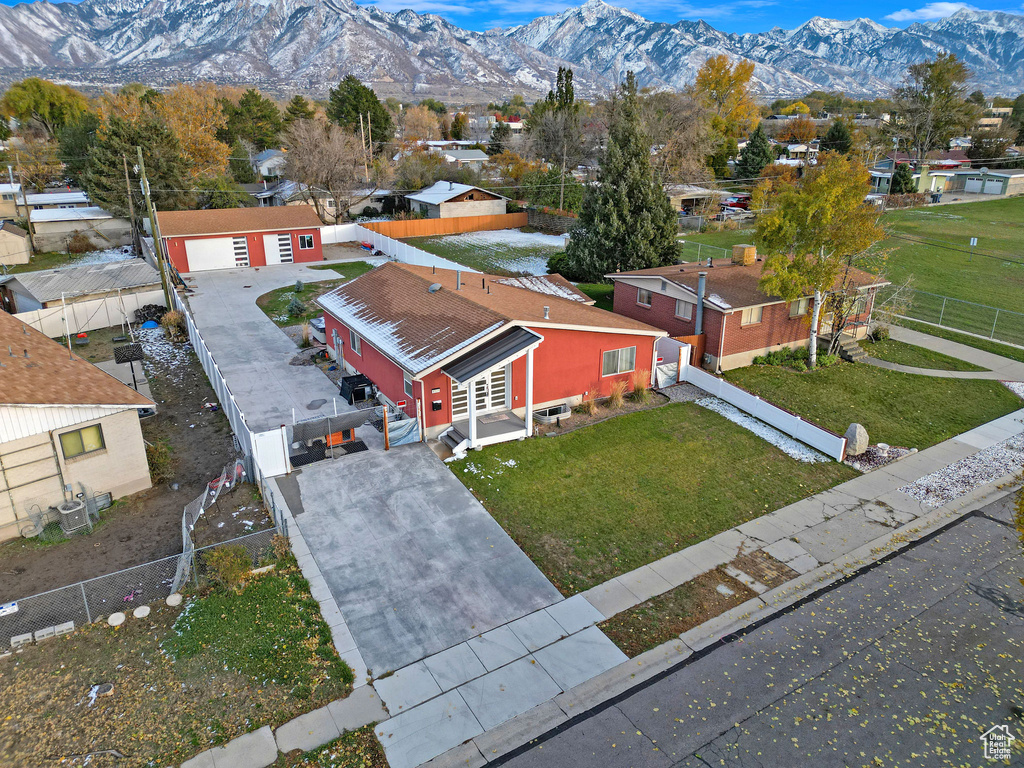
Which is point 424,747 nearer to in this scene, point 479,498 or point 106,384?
point 479,498

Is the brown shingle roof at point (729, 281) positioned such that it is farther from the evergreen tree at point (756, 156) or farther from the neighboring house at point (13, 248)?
the evergreen tree at point (756, 156)

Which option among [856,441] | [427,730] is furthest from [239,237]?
[427,730]

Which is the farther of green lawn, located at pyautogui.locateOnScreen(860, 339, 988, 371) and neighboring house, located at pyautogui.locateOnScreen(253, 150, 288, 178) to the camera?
neighboring house, located at pyautogui.locateOnScreen(253, 150, 288, 178)

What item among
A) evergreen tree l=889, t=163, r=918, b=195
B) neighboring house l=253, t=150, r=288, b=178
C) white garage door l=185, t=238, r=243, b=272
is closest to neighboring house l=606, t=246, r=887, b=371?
white garage door l=185, t=238, r=243, b=272

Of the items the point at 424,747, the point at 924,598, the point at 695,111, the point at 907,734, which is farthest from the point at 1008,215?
the point at 424,747

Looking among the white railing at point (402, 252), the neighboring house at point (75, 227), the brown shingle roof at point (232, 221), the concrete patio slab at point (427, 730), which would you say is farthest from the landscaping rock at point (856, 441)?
the neighboring house at point (75, 227)

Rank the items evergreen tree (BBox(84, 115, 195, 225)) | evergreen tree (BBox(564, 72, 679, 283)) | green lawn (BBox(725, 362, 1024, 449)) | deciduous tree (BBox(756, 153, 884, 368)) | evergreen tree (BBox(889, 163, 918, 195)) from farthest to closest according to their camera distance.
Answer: evergreen tree (BBox(889, 163, 918, 195)) < evergreen tree (BBox(84, 115, 195, 225)) < evergreen tree (BBox(564, 72, 679, 283)) < deciduous tree (BBox(756, 153, 884, 368)) < green lawn (BBox(725, 362, 1024, 449))

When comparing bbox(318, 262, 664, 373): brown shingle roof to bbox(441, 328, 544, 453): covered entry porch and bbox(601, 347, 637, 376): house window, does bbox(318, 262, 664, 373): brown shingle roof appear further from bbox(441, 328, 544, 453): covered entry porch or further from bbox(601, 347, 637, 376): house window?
Result: bbox(601, 347, 637, 376): house window
